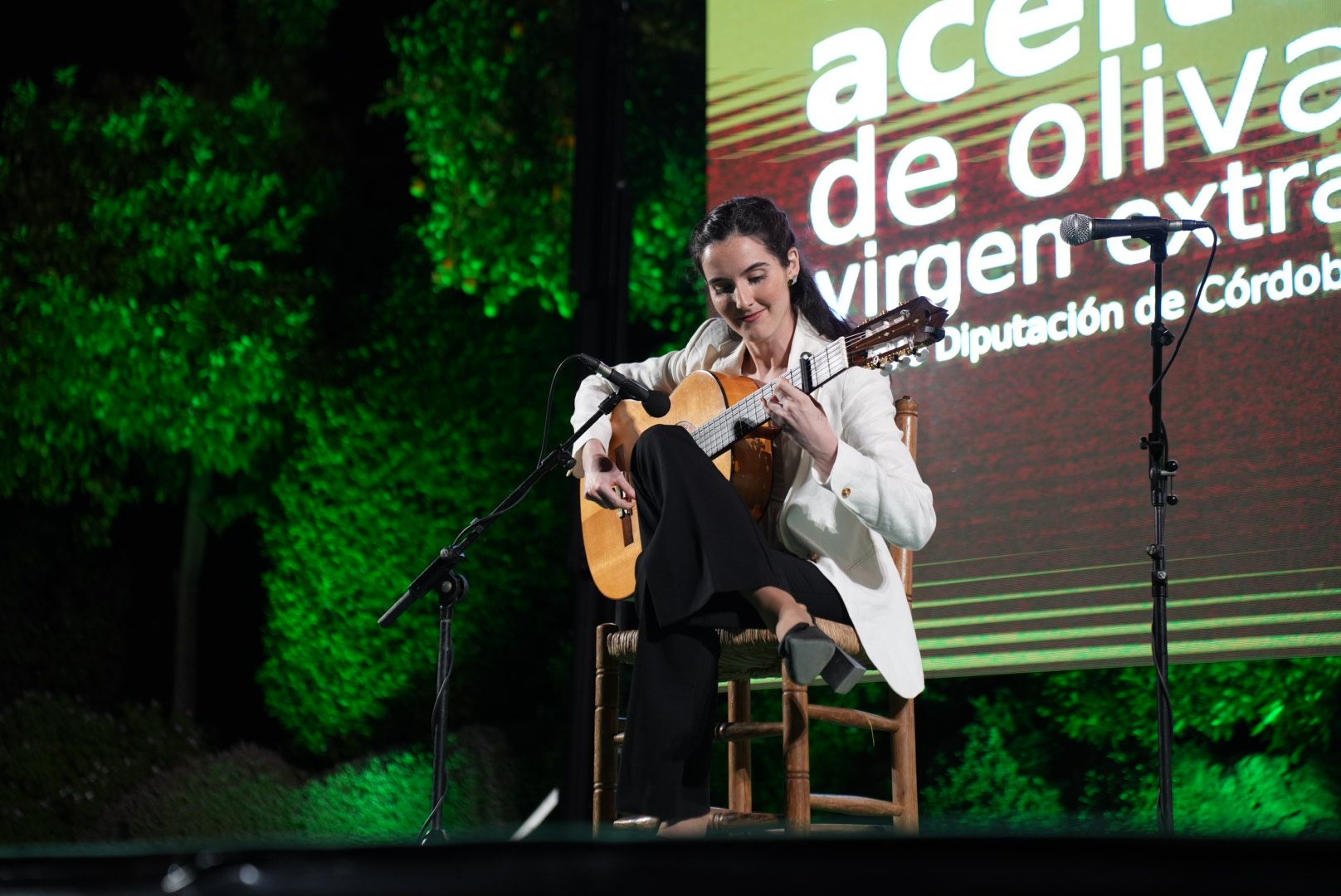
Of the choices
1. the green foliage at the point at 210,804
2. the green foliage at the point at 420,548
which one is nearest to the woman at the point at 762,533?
the green foliage at the point at 420,548

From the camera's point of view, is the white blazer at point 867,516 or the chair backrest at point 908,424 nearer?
the white blazer at point 867,516

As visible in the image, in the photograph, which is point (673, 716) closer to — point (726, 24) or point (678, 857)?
point (678, 857)

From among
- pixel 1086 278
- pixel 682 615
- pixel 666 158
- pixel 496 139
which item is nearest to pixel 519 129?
pixel 496 139

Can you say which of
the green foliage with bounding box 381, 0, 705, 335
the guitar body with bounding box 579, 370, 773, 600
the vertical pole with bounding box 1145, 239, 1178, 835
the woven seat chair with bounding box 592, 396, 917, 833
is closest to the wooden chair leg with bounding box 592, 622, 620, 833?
the woven seat chair with bounding box 592, 396, 917, 833

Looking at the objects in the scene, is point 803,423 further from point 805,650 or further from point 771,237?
point 771,237

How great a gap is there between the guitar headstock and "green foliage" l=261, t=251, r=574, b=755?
2.46 m

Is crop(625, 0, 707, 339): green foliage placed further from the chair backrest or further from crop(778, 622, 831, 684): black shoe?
crop(778, 622, 831, 684): black shoe

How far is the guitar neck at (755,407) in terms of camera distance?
226cm

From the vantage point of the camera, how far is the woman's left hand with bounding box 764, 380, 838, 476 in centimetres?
206

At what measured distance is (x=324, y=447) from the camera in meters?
4.79

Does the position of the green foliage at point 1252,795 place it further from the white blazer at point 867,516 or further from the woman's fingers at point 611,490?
the woman's fingers at point 611,490

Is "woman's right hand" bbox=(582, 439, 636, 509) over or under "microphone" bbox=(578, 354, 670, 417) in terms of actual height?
under

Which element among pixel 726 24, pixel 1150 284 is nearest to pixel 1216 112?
pixel 1150 284

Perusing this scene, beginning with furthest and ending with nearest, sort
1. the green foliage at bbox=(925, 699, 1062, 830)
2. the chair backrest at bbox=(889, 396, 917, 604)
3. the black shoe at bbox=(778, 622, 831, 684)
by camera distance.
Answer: the green foliage at bbox=(925, 699, 1062, 830), the chair backrest at bbox=(889, 396, 917, 604), the black shoe at bbox=(778, 622, 831, 684)
